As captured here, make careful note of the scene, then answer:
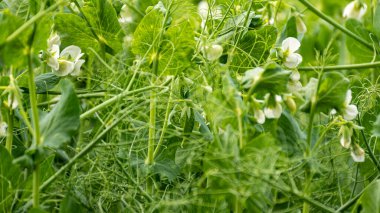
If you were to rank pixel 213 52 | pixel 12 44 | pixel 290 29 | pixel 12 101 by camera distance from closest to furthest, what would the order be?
1. pixel 12 44
2. pixel 12 101
3. pixel 213 52
4. pixel 290 29

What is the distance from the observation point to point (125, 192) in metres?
1.05

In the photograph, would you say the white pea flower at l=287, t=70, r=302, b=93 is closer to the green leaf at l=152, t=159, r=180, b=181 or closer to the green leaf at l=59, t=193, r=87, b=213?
the green leaf at l=152, t=159, r=180, b=181

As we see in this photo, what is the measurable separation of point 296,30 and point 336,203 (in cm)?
27

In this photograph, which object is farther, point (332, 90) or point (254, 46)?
point (254, 46)

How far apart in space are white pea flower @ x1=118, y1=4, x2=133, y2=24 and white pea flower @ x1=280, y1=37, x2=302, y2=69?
0.34m

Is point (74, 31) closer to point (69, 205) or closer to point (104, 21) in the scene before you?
point (104, 21)

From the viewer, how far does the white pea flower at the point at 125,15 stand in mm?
1335

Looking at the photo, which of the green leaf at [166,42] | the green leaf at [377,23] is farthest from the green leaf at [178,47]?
the green leaf at [377,23]

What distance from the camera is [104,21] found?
4.01ft

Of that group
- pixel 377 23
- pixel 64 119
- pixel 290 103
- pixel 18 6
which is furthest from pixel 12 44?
pixel 377 23

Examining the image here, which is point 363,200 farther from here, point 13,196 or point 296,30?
point 13,196

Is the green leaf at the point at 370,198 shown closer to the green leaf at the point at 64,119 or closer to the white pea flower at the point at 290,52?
the white pea flower at the point at 290,52

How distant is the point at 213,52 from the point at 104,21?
0.78 ft

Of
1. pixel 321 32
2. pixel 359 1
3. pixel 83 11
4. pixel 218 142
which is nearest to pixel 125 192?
pixel 218 142
